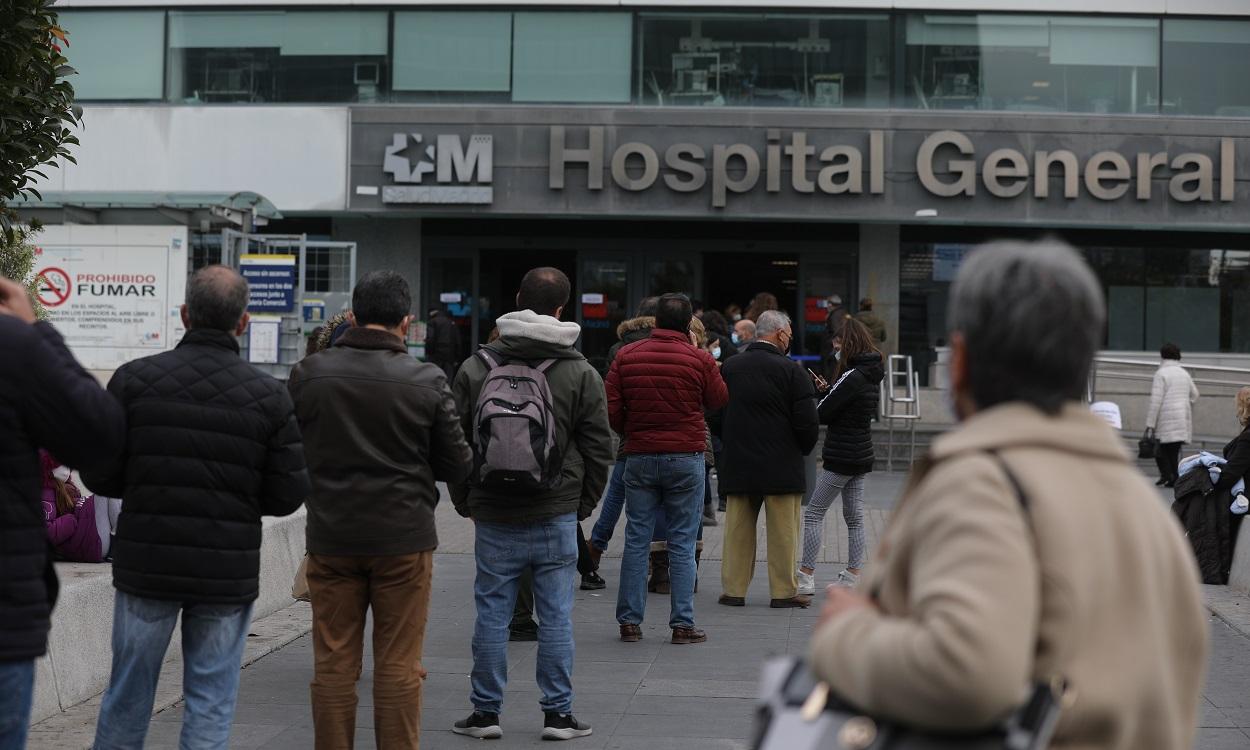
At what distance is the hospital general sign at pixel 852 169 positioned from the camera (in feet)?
76.9

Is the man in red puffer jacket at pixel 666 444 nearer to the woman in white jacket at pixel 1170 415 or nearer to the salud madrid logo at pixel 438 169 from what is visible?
the woman in white jacket at pixel 1170 415

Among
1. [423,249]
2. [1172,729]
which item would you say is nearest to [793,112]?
[423,249]

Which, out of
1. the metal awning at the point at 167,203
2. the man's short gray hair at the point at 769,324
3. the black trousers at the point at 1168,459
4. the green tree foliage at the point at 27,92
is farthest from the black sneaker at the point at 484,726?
the black trousers at the point at 1168,459

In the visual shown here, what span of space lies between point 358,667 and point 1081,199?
2008cm

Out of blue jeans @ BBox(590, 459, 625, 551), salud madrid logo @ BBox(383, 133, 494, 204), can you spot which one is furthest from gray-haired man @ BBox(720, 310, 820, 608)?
salud madrid logo @ BBox(383, 133, 494, 204)

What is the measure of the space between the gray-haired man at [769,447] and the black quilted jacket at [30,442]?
6250 millimetres

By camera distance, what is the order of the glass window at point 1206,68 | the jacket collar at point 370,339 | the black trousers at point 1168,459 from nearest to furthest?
the jacket collar at point 370,339 → the black trousers at point 1168,459 → the glass window at point 1206,68

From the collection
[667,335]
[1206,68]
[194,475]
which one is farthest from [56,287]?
[1206,68]

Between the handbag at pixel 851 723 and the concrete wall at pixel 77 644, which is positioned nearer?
the handbag at pixel 851 723

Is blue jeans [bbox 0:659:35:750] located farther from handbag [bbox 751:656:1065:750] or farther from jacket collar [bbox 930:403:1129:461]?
jacket collar [bbox 930:403:1129:461]

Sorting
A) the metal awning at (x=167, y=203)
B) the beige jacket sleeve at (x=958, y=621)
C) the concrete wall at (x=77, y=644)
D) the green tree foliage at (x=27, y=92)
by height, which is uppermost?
the metal awning at (x=167, y=203)

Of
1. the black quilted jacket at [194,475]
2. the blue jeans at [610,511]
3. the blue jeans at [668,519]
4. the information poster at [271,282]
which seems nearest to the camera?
the black quilted jacket at [194,475]

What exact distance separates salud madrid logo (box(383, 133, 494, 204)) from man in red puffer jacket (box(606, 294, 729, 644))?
15424 mm

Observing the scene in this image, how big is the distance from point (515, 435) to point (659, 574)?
436 centimetres
